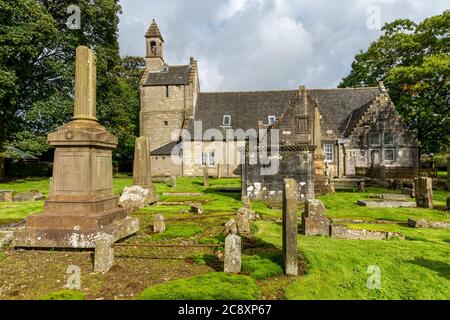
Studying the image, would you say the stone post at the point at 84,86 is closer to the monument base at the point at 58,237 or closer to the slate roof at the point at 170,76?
the monument base at the point at 58,237

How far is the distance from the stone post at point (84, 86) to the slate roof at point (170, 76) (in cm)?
3138

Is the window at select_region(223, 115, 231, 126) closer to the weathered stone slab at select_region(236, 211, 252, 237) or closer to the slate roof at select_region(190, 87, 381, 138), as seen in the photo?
the slate roof at select_region(190, 87, 381, 138)

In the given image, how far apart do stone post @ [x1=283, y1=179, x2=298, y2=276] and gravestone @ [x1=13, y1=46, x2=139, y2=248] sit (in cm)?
382

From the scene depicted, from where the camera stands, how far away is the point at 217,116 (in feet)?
122

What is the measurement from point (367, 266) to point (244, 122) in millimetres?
31444

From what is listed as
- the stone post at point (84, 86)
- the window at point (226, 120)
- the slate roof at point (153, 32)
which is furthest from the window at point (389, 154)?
the slate roof at point (153, 32)

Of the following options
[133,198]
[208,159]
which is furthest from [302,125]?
[133,198]

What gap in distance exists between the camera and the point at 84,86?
7250 millimetres

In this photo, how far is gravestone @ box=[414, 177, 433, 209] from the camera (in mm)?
13156

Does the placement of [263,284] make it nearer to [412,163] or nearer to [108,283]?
[108,283]

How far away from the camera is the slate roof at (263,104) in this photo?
1363 inches

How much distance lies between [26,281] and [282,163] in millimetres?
12105

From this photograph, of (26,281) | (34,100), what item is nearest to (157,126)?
(34,100)

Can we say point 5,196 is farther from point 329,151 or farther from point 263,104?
point 263,104
